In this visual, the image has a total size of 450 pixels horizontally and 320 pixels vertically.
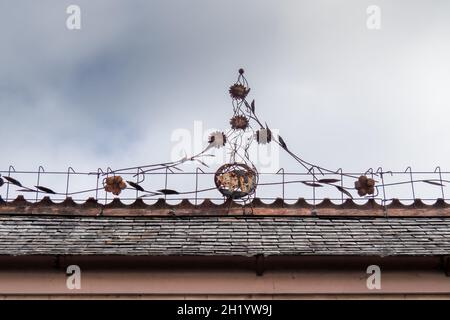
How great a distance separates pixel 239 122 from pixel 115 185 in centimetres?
216

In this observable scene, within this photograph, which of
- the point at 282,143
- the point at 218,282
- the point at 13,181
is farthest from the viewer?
the point at 282,143

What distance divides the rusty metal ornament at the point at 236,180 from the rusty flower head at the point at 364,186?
4.47ft

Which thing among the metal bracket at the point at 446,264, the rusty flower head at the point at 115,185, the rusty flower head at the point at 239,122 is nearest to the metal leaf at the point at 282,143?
the rusty flower head at the point at 239,122

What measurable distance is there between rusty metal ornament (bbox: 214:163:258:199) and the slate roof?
820mm

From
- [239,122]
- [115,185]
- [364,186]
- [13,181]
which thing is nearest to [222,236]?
[115,185]

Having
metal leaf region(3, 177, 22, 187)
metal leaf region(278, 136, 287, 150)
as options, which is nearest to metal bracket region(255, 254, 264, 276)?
metal leaf region(278, 136, 287, 150)

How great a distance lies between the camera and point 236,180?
28.2 ft

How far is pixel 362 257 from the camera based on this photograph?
20.6 feet

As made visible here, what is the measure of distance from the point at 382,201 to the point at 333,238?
53.2 inches

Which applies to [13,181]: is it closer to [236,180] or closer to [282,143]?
[236,180]

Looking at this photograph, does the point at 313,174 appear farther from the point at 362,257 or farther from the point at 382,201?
the point at 362,257

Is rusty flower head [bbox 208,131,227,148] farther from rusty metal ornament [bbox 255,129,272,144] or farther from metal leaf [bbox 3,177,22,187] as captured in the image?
metal leaf [bbox 3,177,22,187]

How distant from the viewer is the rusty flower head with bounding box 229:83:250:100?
9.78 meters
